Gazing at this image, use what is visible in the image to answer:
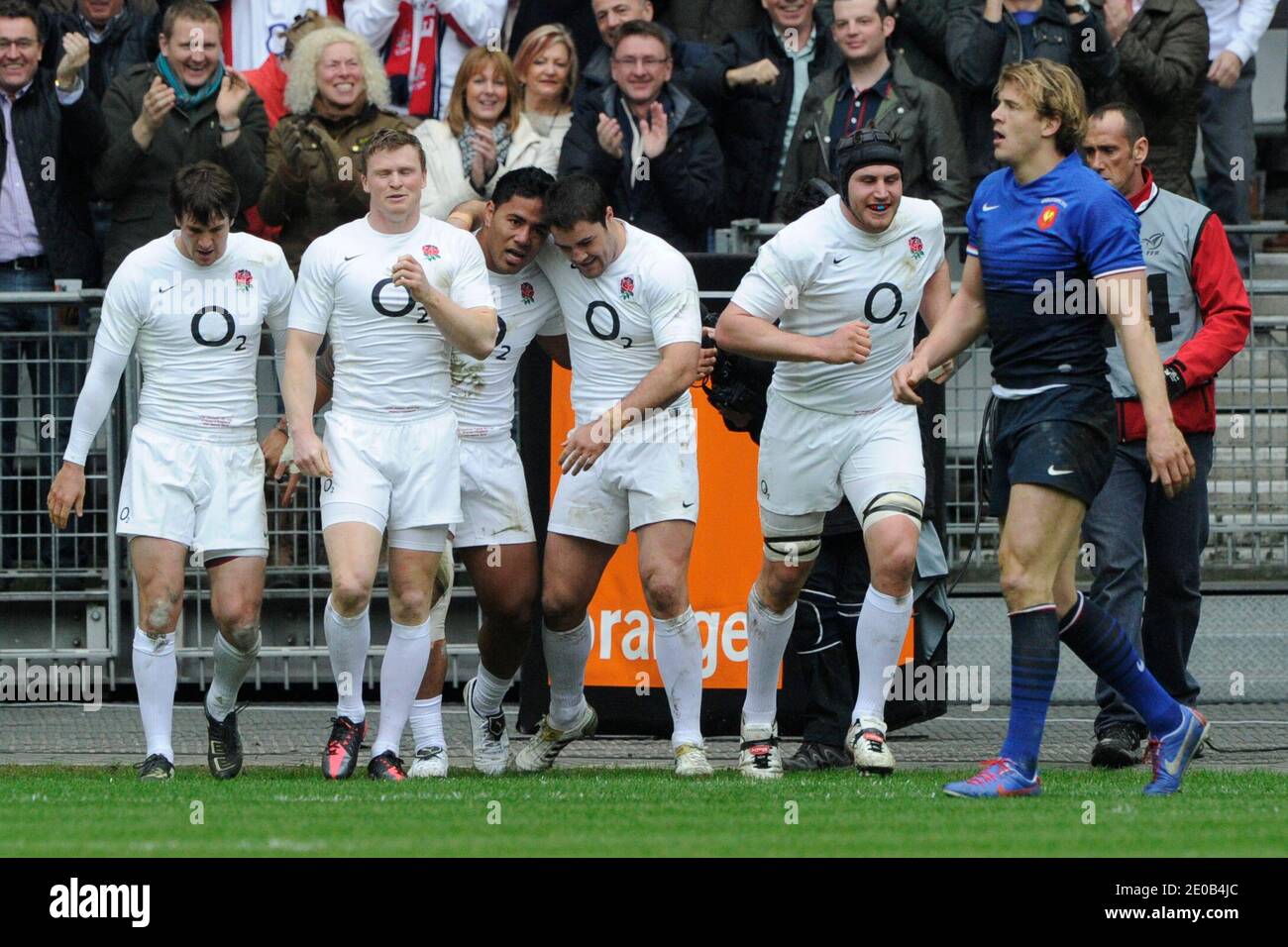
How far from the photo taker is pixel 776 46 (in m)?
12.1

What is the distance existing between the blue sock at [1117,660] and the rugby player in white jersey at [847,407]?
1051mm

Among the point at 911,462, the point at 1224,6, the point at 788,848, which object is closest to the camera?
the point at 788,848

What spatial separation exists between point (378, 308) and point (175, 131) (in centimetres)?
333

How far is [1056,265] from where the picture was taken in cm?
749

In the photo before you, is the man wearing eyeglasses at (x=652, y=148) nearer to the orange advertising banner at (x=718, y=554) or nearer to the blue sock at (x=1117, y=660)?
the orange advertising banner at (x=718, y=554)

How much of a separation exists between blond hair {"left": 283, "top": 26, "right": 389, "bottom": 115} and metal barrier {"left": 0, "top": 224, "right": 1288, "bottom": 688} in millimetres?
1491

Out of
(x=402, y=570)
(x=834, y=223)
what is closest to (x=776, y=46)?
(x=834, y=223)

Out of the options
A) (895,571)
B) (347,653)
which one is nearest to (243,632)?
(347,653)

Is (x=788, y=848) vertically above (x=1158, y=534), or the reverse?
(x=1158, y=534)

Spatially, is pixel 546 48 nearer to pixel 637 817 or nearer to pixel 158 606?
Answer: pixel 158 606

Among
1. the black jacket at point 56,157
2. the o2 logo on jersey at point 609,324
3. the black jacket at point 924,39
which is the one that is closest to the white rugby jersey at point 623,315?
the o2 logo on jersey at point 609,324
